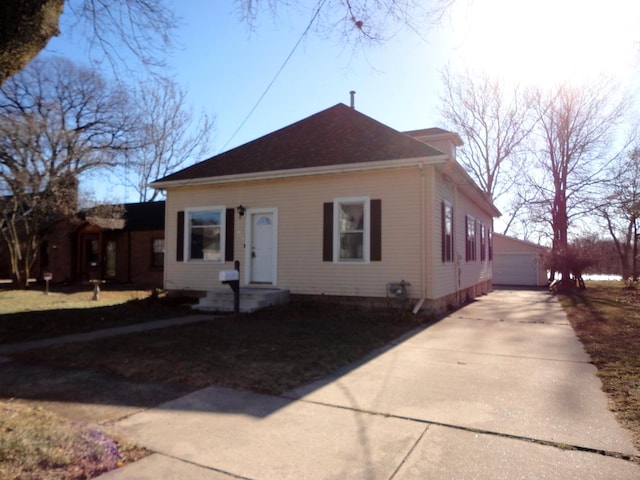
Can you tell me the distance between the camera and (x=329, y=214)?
1174cm

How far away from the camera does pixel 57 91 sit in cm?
1919

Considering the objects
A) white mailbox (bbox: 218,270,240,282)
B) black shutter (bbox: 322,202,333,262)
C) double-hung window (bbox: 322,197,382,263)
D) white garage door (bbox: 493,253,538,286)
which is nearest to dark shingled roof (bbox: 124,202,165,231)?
black shutter (bbox: 322,202,333,262)

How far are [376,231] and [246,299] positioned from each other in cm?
357

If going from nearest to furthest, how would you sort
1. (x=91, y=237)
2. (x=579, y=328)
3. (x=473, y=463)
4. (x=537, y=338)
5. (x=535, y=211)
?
(x=473, y=463) → (x=537, y=338) → (x=579, y=328) → (x=91, y=237) → (x=535, y=211)

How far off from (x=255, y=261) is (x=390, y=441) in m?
9.62

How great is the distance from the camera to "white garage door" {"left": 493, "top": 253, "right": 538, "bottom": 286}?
29048 millimetres

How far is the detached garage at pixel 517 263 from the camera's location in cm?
2894

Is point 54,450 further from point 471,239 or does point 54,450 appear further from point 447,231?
point 471,239

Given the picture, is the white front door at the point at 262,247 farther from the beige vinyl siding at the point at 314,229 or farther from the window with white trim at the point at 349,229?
the window with white trim at the point at 349,229

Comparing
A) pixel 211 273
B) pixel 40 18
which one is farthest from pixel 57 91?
pixel 40 18

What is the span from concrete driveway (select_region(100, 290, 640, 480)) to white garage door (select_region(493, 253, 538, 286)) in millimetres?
24749

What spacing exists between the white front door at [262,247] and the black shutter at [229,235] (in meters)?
0.54

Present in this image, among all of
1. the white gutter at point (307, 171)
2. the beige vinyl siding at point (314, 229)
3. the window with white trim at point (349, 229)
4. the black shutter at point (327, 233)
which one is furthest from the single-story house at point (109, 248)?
the window with white trim at point (349, 229)

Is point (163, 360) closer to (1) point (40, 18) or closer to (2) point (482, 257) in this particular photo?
(1) point (40, 18)
